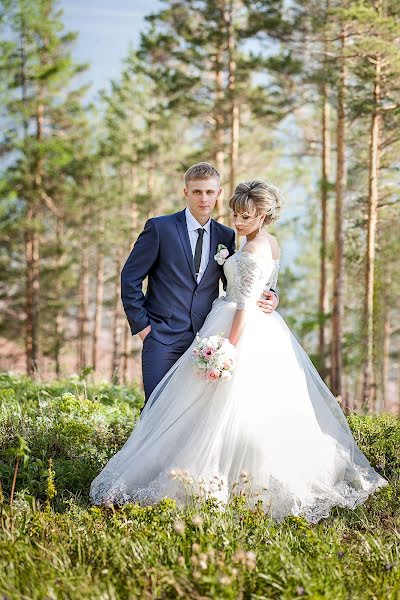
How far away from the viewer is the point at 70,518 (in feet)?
13.8

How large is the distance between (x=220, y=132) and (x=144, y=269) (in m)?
15.5

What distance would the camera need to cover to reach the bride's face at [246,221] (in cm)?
479

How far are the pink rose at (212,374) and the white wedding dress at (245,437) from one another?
0.63 ft

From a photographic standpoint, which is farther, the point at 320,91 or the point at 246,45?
the point at 246,45

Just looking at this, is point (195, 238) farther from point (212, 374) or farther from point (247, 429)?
point (247, 429)

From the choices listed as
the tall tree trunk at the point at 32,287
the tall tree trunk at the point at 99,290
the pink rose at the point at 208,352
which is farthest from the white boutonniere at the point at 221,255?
the tall tree trunk at the point at 99,290

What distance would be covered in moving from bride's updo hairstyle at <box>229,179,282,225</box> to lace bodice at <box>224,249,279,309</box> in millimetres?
331

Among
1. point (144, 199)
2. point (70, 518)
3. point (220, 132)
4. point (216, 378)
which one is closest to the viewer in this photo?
point (70, 518)

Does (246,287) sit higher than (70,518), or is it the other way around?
(246,287)

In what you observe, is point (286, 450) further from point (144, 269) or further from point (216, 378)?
point (144, 269)

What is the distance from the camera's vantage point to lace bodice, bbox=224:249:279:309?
4691mm

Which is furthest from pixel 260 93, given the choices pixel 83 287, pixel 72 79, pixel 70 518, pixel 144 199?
pixel 70 518

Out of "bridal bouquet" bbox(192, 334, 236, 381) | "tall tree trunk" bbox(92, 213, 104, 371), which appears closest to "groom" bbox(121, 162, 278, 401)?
→ "bridal bouquet" bbox(192, 334, 236, 381)

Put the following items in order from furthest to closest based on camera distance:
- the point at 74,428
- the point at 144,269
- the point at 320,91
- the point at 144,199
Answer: the point at 144,199 < the point at 320,91 < the point at 74,428 < the point at 144,269
